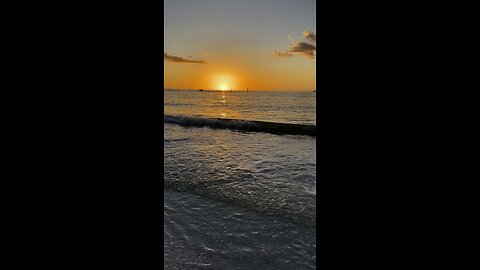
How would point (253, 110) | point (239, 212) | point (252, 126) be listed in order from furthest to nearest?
point (253, 110)
point (252, 126)
point (239, 212)

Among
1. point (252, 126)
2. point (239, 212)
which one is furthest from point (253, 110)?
point (239, 212)

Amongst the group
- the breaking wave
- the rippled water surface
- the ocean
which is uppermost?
the rippled water surface

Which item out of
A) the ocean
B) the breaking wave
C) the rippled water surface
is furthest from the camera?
the rippled water surface

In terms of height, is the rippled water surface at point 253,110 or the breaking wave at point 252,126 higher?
the rippled water surface at point 253,110

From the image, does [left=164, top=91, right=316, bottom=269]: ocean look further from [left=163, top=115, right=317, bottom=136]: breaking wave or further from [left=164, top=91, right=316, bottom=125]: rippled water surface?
[left=164, top=91, right=316, bottom=125]: rippled water surface

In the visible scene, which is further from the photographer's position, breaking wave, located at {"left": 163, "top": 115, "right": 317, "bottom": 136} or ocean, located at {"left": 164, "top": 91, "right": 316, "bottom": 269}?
breaking wave, located at {"left": 163, "top": 115, "right": 317, "bottom": 136}

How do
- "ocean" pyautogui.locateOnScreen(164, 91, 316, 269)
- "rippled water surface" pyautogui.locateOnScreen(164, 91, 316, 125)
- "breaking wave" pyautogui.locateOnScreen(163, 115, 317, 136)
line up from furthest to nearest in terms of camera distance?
1. "rippled water surface" pyautogui.locateOnScreen(164, 91, 316, 125)
2. "breaking wave" pyautogui.locateOnScreen(163, 115, 317, 136)
3. "ocean" pyautogui.locateOnScreen(164, 91, 316, 269)

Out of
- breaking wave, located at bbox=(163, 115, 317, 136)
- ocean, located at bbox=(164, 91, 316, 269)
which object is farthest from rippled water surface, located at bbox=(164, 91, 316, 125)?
ocean, located at bbox=(164, 91, 316, 269)

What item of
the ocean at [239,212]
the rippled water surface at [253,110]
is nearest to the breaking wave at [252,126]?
the rippled water surface at [253,110]

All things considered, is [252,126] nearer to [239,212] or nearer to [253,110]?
[253,110]

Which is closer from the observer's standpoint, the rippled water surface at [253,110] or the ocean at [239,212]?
the ocean at [239,212]

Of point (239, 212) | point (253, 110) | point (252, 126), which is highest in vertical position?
point (253, 110)

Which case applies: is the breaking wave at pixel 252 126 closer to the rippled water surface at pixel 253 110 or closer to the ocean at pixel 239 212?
the rippled water surface at pixel 253 110

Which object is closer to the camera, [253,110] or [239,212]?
[239,212]
